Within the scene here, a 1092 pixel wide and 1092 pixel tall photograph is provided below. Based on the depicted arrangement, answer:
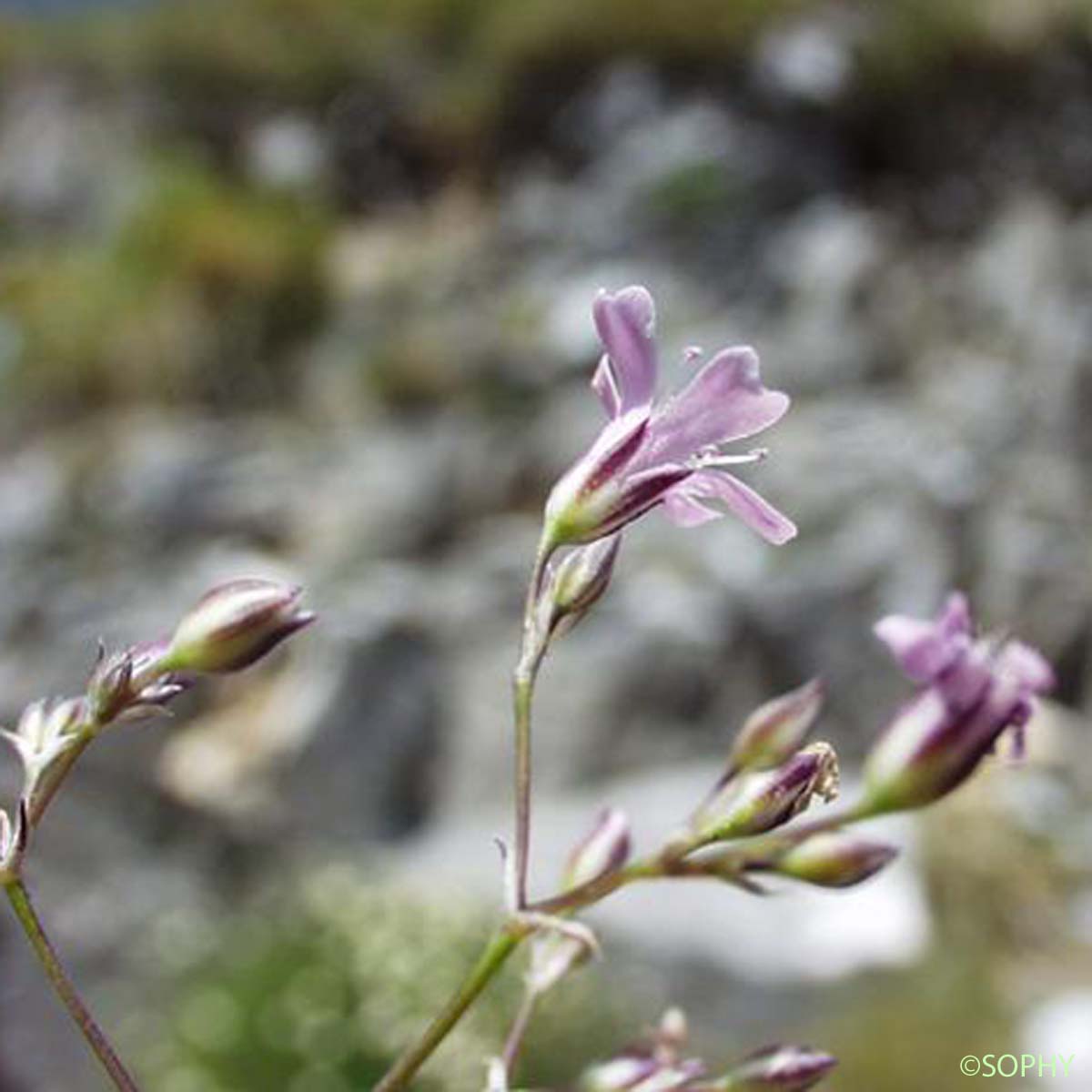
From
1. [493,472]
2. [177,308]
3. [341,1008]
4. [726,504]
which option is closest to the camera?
[726,504]

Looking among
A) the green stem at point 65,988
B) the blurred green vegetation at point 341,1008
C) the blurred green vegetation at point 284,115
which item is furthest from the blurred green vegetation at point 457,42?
the green stem at point 65,988

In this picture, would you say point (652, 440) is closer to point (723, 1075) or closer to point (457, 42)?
point (723, 1075)

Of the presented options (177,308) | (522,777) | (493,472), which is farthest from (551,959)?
(177,308)

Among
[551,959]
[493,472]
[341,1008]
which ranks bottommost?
[493,472]

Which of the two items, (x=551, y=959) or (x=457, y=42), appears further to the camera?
(x=457, y=42)

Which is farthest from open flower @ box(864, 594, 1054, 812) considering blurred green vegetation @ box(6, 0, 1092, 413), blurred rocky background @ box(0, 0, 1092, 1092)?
blurred green vegetation @ box(6, 0, 1092, 413)

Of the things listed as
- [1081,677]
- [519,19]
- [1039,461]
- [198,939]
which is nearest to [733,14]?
[519,19]

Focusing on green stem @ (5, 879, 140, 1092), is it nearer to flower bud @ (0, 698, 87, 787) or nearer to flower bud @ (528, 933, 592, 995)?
flower bud @ (0, 698, 87, 787)
